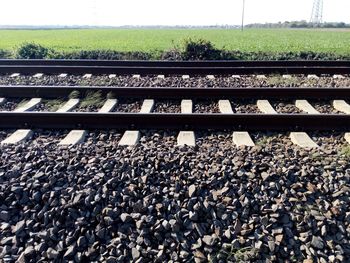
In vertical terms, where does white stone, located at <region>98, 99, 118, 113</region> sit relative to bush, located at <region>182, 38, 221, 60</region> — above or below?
below

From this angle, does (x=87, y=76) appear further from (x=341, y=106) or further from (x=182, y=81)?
(x=341, y=106)

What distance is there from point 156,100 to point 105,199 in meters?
3.79

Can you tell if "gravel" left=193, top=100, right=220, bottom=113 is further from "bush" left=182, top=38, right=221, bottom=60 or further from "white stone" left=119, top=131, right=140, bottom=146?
"bush" left=182, top=38, right=221, bottom=60

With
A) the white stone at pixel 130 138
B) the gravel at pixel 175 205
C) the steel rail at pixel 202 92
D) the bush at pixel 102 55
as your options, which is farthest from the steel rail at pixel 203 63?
the gravel at pixel 175 205

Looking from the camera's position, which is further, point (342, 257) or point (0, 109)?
point (0, 109)

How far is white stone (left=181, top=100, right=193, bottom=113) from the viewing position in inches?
250

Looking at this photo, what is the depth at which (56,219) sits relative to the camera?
335cm

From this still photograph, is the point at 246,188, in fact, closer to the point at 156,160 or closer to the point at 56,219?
the point at 156,160

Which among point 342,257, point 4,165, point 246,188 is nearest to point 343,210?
point 342,257

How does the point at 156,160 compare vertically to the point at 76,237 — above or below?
above

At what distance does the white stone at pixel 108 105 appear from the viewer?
643cm

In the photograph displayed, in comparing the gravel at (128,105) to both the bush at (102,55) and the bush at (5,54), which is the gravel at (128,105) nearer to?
the bush at (102,55)

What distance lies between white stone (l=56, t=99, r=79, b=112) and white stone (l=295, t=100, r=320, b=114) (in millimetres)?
4217

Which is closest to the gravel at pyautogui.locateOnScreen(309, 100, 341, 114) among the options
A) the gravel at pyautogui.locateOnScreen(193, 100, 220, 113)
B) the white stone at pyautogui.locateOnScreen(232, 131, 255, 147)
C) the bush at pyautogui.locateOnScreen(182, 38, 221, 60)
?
the gravel at pyautogui.locateOnScreen(193, 100, 220, 113)
